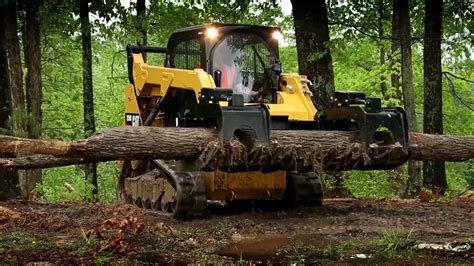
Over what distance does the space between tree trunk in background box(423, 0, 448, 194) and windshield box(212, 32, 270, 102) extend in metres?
4.88

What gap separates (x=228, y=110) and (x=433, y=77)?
7.46 meters

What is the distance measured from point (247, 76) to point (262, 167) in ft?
9.09

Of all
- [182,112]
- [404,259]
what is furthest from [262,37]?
[404,259]

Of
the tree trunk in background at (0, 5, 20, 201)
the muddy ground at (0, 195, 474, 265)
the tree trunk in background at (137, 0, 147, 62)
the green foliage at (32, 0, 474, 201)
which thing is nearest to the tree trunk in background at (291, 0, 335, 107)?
the green foliage at (32, 0, 474, 201)

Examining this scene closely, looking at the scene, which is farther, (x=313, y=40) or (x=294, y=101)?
(x=313, y=40)

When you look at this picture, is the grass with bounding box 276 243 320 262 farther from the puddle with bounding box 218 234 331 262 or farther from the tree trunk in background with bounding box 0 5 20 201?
the tree trunk in background with bounding box 0 5 20 201

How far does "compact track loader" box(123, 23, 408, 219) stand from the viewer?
10094 mm

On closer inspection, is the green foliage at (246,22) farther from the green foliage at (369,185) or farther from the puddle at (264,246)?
the puddle at (264,246)

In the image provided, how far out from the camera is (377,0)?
1878 centimetres

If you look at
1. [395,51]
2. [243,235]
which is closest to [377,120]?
[243,235]

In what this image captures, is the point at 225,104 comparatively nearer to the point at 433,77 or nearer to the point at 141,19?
the point at 433,77

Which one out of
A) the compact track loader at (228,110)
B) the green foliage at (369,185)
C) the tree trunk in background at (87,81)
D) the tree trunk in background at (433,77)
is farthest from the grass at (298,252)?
the tree trunk in background at (87,81)

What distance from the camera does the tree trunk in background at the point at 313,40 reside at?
578 inches

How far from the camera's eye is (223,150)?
9.30 meters
